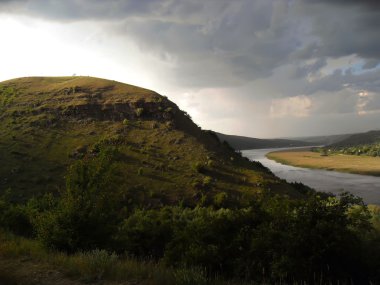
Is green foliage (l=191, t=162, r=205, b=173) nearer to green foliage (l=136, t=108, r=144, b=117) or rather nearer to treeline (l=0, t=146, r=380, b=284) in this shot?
green foliage (l=136, t=108, r=144, b=117)

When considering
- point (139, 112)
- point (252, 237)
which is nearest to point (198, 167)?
point (139, 112)

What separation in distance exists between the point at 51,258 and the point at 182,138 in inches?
2148

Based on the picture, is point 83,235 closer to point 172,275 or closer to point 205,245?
point 205,245

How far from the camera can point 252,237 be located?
17.4 m

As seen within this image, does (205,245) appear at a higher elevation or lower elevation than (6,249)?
lower

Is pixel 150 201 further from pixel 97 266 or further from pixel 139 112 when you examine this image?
pixel 97 266

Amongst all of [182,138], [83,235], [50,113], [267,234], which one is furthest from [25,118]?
[267,234]

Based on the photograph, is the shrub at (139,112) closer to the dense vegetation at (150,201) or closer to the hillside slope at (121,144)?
the hillside slope at (121,144)

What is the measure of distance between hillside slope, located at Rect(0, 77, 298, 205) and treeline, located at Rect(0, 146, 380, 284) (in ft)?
80.6

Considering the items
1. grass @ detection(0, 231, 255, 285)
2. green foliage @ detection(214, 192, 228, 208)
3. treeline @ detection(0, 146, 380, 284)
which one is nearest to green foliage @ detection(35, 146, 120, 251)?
treeline @ detection(0, 146, 380, 284)

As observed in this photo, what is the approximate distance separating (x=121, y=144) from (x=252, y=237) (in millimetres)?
47311

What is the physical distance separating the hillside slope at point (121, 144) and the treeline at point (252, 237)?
80.6 ft

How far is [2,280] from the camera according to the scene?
906cm

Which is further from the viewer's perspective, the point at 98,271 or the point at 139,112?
the point at 139,112
